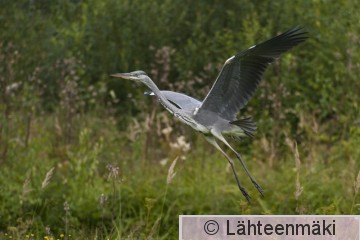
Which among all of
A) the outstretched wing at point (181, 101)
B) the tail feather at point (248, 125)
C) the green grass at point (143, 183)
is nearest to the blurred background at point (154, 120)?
the green grass at point (143, 183)

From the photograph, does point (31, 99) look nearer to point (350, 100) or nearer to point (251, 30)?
point (251, 30)

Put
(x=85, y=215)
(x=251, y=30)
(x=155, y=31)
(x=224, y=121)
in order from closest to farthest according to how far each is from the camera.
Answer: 1. (x=224, y=121)
2. (x=85, y=215)
3. (x=251, y=30)
4. (x=155, y=31)

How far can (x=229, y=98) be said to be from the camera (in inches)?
145

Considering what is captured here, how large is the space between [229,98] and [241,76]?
0.44ft

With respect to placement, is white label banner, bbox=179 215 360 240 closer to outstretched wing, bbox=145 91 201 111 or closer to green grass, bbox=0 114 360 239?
outstretched wing, bbox=145 91 201 111

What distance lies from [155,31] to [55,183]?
3950 millimetres

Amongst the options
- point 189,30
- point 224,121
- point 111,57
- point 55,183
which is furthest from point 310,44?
point 224,121

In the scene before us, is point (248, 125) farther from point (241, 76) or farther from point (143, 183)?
point (143, 183)

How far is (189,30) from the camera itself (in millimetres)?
10656

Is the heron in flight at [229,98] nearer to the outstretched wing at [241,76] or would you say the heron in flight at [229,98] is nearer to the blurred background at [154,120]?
the outstretched wing at [241,76]

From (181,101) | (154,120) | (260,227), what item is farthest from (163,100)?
(154,120)

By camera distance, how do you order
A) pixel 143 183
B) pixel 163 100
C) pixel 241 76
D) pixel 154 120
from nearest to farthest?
pixel 163 100 → pixel 241 76 → pixel 143 183 → pixel 154 120

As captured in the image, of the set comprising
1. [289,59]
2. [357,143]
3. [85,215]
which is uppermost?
[289,59]

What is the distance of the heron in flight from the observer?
3.46 meters
